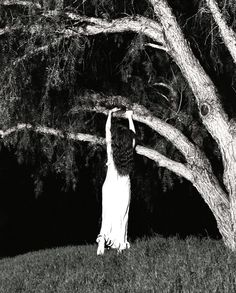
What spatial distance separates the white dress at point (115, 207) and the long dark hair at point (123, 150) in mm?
93

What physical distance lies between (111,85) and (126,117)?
2745 mm

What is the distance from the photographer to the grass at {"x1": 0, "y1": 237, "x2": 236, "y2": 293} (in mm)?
6184

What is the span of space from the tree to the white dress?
91 centimetres

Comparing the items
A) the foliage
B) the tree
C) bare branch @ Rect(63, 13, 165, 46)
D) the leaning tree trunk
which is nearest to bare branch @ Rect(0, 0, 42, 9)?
the tree

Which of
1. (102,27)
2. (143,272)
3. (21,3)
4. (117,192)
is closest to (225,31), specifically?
(102,27)

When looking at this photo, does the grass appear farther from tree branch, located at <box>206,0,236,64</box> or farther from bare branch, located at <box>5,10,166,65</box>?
bare branch, located at <box>5,10,166,65</box>

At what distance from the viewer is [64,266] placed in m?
8.98

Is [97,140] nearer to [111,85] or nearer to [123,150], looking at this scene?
[123,150]

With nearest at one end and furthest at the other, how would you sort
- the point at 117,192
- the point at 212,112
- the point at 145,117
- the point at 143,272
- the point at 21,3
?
the point at 143,272 → the point at 117,192 → the point at 212,112 → the point at 145,117 → the point at 21,3

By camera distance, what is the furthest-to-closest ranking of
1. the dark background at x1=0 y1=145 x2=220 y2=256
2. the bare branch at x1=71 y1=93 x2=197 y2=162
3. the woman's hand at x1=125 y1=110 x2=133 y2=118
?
the dark background at x1=0 y1=145 x2=220 y2=256
the woman's hand at x1=125 y1=110 x2=133 y2=118
the bare branch at x1=71 y1=93 x2=197 y2=162

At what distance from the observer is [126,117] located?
10.0 m

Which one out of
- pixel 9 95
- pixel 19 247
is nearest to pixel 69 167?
pixel 9 95

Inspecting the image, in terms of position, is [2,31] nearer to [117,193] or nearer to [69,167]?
[69,167]

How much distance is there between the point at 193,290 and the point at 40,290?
2.00m
